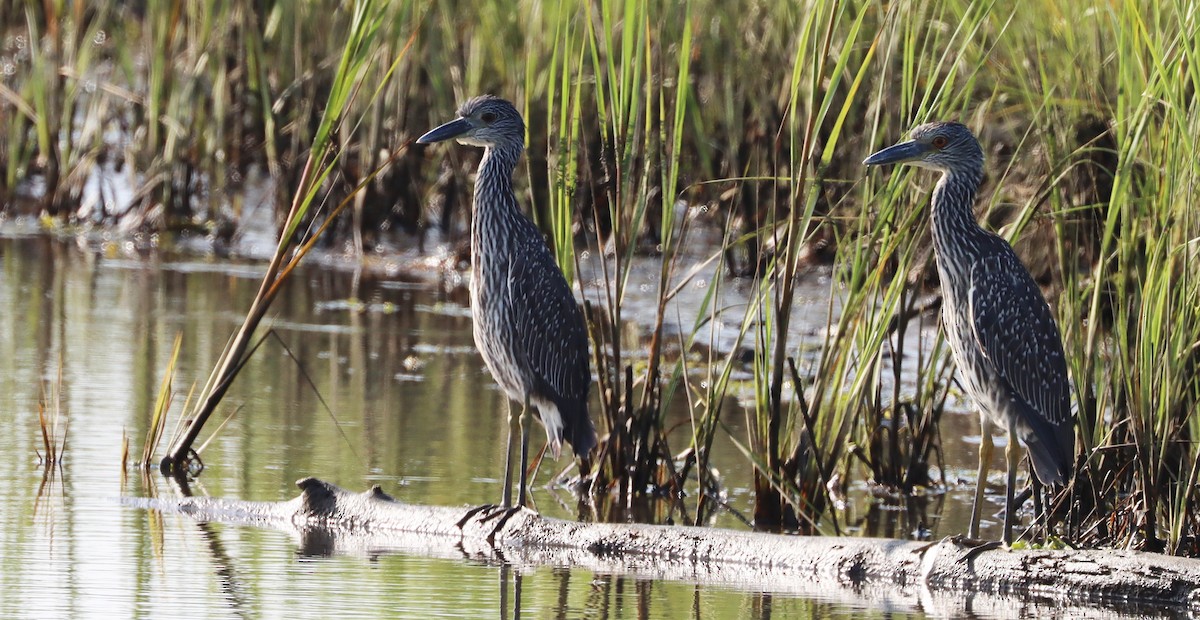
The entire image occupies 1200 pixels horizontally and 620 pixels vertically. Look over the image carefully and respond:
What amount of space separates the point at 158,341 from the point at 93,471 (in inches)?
126

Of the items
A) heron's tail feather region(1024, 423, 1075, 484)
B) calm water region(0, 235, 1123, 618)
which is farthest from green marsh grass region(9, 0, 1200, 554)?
calm water region(0, 235, 1123, 618)

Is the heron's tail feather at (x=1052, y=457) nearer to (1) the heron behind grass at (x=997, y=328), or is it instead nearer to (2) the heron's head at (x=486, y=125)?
(1) the heron behind grass at (x=997, y=328)

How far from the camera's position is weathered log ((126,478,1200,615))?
5.33 metres

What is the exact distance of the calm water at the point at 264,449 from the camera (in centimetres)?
538

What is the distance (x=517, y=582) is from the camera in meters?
5.68

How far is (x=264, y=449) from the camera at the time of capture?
7.74 meters

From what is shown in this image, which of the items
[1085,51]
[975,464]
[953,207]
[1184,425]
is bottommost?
[975,464]

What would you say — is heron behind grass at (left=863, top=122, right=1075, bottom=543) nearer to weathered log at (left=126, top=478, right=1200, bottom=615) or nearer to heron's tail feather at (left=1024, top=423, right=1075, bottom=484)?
heron's tail feather at (left=1024, top=423, right=1075, bottom=484)

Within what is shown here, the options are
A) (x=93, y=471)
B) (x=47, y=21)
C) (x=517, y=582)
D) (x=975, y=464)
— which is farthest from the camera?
(x=47, y=21)

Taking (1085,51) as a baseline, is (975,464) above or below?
below

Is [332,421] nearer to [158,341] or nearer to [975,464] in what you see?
[158,341]

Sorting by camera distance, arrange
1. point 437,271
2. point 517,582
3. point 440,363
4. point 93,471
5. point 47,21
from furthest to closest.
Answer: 1. point 47,21
2. point 437,271
3. point 440,363
4. point 93,471
5. point 517,582

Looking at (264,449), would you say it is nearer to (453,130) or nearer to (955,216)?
(453,130)

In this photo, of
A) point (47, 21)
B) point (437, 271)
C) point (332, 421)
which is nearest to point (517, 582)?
point (332, 421)
